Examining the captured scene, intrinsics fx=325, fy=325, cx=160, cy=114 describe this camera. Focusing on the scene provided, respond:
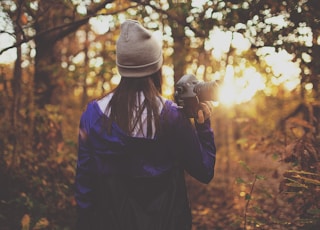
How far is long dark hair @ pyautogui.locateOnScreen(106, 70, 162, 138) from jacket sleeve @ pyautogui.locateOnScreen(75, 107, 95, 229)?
212 millimetres

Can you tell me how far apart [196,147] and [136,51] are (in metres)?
0.65

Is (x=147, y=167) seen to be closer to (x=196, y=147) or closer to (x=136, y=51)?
(x=196, y=147)

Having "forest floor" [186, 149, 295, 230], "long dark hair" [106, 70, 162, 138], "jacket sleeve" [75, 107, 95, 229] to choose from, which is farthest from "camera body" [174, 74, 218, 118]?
"forest floor" [186, 149, 295, 230]

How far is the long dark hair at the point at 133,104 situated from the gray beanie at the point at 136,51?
0.05 meters

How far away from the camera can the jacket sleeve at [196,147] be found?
183 centimetres

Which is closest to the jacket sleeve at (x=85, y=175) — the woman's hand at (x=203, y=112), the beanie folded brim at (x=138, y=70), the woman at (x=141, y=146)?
the woman at (x=141, y=146)

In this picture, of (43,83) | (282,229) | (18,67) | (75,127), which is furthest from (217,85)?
(75,127)

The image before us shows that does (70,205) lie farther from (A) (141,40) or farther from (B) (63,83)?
(A) (141,40)

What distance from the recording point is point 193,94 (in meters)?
1.93

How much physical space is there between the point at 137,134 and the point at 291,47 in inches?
81.3

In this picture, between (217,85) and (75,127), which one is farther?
(75,127)

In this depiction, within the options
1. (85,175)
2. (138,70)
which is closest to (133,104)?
(138,70)

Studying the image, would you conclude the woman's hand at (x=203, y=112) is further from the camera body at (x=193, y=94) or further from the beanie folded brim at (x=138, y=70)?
the beanie folded brim at (x=138, y=70)

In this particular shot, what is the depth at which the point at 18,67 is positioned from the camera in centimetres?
431
